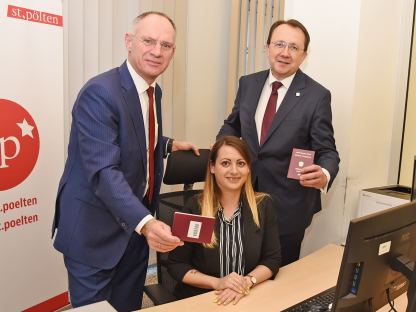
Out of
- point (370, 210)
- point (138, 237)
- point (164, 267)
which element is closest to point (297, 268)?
point (164, 267)

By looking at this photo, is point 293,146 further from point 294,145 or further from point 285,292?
point 285,292

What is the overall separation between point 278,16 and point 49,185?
Result: 7.88 feet

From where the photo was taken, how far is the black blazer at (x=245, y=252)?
6.25 ft

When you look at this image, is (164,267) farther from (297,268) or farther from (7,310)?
(7,310)

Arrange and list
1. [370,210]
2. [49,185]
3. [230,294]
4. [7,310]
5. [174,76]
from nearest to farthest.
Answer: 1. [230,294]
2. [7,310]
3. [49,185]
4. [370,210]
5. [174,76]

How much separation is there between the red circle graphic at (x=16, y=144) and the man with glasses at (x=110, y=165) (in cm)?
49

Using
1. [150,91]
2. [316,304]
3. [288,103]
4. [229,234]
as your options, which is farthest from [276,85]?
[316,304]

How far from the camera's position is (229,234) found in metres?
1.95

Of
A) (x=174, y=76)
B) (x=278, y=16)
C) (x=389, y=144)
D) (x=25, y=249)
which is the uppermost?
(x=278, y=16)

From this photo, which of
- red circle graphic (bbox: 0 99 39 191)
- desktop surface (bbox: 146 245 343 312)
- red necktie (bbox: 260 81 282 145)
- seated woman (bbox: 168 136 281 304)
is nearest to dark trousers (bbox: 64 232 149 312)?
seated woman (bbox: 168 136 281 304)

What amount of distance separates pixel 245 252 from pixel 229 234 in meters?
0.11

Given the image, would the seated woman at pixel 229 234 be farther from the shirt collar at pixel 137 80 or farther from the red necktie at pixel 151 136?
the shirt collar at pixel 137 80

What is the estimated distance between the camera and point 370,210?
9.88 feet

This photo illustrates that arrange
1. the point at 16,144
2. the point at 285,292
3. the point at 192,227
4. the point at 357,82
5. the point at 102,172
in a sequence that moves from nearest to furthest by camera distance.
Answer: the point at 192,227, the point at 102,172, the point at 285,292, the point at 16,144, the point at 357,82
